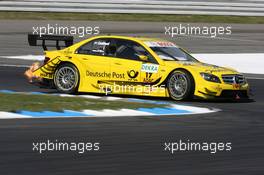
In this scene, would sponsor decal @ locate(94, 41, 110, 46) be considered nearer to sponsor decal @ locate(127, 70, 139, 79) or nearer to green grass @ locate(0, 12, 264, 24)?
sponsor decal @ locate(127, 70, 139, 79)

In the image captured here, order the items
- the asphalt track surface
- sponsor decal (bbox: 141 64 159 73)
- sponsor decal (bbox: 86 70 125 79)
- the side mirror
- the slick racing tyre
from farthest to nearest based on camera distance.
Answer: sponsor decal (bbox: 86 70 125 79) → the side mirror → sponsor decal (bbox: 141 64 159 73) → the slick racing tyre → the asphalt track surface

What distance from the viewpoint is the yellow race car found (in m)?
16.4

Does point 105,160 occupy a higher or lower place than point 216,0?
lower

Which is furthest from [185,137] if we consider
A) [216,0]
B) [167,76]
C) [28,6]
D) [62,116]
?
[216,0]

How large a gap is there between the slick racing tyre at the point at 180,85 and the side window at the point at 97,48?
1583 mm

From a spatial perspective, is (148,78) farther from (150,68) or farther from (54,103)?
(54,103)

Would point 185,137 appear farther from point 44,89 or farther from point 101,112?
point 44,89

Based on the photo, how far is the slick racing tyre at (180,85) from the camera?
16266 mm

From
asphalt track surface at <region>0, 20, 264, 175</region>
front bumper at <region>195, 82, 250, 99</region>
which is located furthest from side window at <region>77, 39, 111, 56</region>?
asphalt track surface at <region>0, 20, 264, 175</region>

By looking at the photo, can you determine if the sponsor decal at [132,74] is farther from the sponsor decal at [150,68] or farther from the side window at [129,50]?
the side window at [129,50]

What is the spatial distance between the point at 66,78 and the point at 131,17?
65.1 ft

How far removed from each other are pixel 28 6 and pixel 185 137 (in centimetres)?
2437

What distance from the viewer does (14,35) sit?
3056cm

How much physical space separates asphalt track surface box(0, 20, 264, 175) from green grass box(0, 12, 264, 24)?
20704mm
